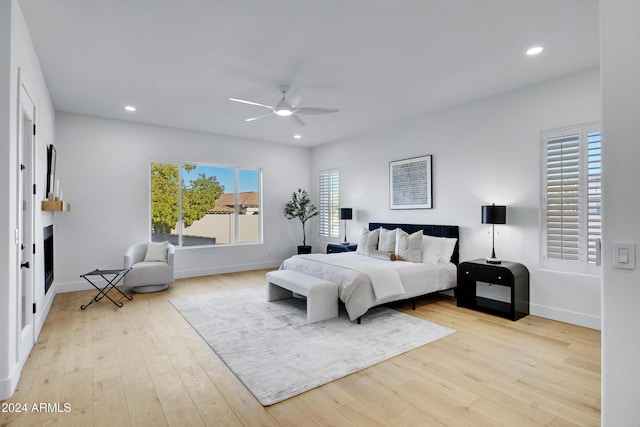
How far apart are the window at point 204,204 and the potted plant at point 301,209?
0.75m

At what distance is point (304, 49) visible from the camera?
10.7ft

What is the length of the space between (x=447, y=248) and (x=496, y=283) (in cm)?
95

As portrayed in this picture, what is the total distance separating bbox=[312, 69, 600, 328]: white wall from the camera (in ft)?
12.5

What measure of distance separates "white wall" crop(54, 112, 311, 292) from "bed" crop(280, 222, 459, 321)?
290 cm

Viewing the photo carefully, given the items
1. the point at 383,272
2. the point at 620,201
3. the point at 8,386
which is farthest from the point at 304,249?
the point at 620,201

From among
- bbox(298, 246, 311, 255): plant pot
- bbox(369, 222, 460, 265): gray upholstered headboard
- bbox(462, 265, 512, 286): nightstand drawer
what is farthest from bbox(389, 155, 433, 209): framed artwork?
bbox(298, 246, 311, 255): plant pot

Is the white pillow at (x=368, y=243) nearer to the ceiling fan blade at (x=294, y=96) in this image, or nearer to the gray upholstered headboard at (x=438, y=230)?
the gray upholstered headboard at (x=438, y=230)

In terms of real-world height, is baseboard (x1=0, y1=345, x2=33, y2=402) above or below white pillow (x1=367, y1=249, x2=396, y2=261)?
below

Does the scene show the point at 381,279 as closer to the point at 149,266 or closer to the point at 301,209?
the point at 149,266

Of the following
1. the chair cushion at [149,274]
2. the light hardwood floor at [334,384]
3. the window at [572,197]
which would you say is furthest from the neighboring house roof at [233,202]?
the window at [572,197]

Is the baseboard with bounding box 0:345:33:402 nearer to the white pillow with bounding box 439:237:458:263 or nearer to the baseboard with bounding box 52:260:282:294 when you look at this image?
the baseboard with bounding box 52:260:282:294

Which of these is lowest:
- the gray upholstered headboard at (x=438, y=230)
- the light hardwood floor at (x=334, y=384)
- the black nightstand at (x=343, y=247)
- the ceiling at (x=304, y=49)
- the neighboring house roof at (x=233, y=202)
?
the light hardwood floor at (x=334, y=384)

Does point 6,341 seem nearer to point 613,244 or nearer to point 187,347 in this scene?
point 187,347

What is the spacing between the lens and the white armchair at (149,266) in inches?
201
